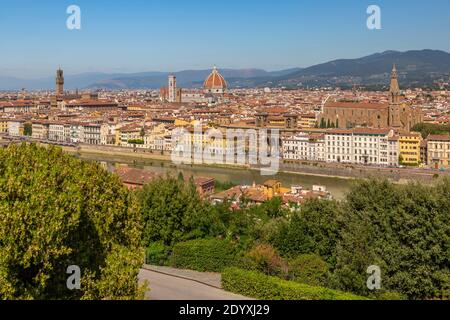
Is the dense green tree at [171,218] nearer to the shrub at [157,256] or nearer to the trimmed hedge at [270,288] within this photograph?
the shrub at [157,256]

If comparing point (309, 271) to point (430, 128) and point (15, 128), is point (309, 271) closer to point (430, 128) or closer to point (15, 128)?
point (430, 128)

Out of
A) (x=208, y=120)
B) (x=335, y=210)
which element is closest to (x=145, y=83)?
(x=208, y=120)

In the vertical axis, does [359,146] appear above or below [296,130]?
below

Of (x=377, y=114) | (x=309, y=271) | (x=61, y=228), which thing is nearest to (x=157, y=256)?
(x=309, y=271)

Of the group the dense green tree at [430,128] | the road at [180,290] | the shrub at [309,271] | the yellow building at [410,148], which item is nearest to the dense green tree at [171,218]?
the road at [180,290]

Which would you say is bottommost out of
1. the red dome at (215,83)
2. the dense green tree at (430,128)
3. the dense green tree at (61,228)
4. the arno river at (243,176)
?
the arno river at (243,176)
